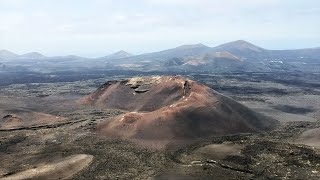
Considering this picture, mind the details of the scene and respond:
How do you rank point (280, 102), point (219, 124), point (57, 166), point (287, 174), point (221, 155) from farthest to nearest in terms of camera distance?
point (280, 102), point (219, 124), point (221, 155), point (57, 166), point (287, 174)

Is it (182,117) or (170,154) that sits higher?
(182,117)

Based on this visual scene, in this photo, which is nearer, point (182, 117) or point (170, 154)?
point (170, 154)

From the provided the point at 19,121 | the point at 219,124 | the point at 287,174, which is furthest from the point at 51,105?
the point at 287,174

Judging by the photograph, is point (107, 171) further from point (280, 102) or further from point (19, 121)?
point (280, 102)

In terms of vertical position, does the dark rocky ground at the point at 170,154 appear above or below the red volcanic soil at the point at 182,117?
below

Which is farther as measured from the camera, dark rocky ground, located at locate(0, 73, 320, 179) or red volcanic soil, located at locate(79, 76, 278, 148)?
red volcanic soil, located at locate(79, 76, 278, 148)

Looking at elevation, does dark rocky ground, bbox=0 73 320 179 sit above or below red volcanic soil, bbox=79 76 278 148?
below

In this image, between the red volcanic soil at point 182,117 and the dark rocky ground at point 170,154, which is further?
the red volcanic soil at point 182,117

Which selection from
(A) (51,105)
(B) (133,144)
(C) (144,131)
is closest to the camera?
(B) (133,144)
